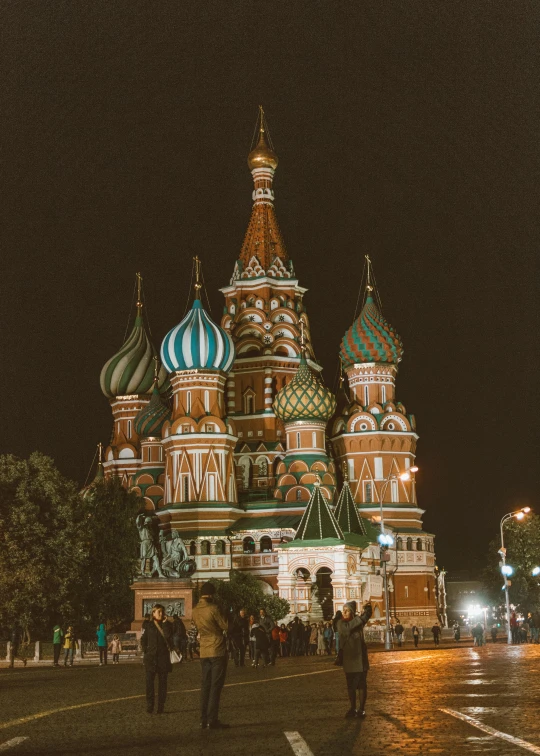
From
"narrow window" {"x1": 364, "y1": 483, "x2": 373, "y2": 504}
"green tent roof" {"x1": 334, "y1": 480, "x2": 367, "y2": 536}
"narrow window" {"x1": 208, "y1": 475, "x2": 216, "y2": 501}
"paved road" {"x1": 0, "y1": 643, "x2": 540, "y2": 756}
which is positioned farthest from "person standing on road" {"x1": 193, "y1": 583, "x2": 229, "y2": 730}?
"narrow window" {"x1": 364, "y1": 483, "x2": 373, "y2": 504}

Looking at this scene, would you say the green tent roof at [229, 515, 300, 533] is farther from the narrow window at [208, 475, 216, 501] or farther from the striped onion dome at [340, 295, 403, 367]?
the striped onion dome at [340, 295, 403, 367]

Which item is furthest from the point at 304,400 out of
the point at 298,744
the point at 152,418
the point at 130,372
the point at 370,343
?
the point at 298,744

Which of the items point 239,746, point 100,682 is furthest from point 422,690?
point 100,682

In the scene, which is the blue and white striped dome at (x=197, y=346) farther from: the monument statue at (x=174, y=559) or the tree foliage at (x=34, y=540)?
the tree foliage at (x=34, y=540)

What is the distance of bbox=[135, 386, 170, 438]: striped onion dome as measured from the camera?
69500 millimetres

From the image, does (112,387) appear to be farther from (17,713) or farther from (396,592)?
(17,713)

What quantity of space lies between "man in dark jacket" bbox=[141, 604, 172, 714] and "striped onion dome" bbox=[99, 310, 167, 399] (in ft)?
195

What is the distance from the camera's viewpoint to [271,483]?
222 ft

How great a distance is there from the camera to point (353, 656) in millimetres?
13969

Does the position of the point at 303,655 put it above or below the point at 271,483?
below

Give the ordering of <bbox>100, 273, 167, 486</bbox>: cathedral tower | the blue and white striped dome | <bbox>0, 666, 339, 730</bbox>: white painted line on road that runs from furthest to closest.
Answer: <bbox>100, 273, 167, 486</bbox>: cathedral tower
the blue and white striped dome
<bbox>0, 666, 339, 730</bbox>: white painted line on road

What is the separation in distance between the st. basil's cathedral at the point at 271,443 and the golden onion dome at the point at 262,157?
13 cm

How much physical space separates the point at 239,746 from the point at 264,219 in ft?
213

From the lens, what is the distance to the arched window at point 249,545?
63.0 metres
